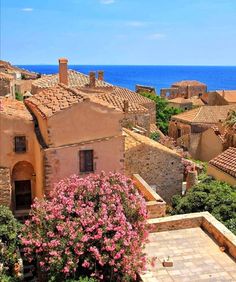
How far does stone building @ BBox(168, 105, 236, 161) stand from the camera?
125 feet

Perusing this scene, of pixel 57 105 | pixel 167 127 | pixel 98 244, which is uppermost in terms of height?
pixel 57 105

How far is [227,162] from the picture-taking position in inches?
849

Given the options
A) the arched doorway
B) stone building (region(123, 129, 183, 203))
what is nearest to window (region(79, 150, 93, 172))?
the arched doorway

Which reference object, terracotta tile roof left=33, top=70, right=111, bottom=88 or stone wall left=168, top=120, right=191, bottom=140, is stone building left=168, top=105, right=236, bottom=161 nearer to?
stone wall left=168, top=120, right=191, bottom=140

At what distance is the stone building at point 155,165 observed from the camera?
71.0ft

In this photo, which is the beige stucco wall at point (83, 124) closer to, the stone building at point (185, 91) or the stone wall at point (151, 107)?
the stone wall at point (151, 107)

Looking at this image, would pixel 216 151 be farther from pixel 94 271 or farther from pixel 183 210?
pixel 94 271

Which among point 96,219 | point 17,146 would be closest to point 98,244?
point 96,219

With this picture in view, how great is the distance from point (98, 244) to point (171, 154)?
1157 centimetres

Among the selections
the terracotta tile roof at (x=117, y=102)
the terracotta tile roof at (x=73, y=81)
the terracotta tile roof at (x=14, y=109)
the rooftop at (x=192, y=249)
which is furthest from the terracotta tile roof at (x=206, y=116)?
the rooftop at (x=192, y=249)

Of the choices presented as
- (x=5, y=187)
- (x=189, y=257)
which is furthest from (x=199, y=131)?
(x=189, y=257)

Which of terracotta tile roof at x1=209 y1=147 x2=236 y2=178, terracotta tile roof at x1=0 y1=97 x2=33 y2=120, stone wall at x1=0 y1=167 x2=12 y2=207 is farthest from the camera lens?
terracotta tile roof at x1=209 y1=147 x2=236 y2=178

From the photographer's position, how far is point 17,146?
60.5ft

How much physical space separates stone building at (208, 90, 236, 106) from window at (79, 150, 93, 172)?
5310 centimetres
